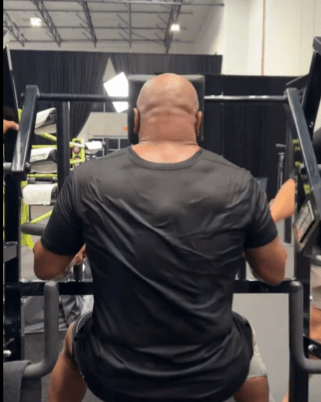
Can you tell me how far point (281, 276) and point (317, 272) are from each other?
2.55 feet

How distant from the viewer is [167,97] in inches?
41.1

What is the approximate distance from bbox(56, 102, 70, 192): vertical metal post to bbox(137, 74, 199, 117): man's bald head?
0.74m

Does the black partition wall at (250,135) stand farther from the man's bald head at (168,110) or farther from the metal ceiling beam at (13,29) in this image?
the man's bald head at (168,110)

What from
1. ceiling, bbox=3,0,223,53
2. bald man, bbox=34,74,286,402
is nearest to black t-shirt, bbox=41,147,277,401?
bald man, bbox=34,74,286,402

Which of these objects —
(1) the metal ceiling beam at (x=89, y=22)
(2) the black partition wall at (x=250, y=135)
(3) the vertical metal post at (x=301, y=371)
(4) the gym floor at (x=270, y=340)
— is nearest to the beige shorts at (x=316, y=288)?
(3) the vertical metal post at (x=301, y=371)

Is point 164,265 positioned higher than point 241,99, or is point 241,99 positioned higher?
point 241,99

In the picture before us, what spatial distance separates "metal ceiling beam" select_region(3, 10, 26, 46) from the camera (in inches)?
430

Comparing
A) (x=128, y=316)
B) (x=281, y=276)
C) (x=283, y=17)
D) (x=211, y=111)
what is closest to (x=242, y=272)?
(x=281, y=276)

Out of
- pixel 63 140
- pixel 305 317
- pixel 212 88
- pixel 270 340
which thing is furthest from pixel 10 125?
pixel 212 88

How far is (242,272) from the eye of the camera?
1464 mm

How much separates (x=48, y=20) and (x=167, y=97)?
11.4 meters

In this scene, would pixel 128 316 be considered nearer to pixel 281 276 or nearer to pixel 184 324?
pixel 184 324

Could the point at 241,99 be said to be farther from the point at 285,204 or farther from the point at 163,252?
the point at 163,252

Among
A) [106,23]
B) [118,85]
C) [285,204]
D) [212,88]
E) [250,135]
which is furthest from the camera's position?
[106,23]
